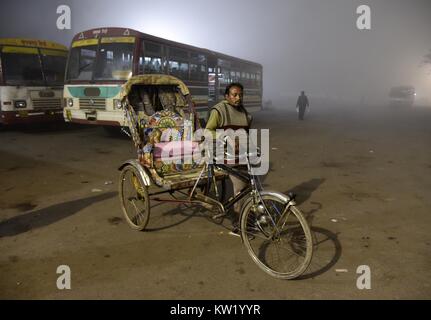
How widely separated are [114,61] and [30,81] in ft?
12.3

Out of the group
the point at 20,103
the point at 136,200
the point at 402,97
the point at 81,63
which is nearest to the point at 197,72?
the point at 81,63

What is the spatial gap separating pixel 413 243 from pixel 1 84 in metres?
12.4

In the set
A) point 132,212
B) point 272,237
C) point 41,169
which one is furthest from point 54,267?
point 41,169

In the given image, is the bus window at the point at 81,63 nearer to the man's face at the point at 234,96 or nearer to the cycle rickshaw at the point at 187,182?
the cycle rickshaw at the point at 187,182

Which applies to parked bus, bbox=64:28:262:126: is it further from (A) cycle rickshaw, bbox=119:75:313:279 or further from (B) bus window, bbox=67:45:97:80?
(A) cycle rickshaw, bbox=119:75:313:279

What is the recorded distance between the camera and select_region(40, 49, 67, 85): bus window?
1286 cm

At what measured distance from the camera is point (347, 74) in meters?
99.1

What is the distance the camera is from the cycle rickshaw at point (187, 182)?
3541 mm

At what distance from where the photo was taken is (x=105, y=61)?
35.2 feet

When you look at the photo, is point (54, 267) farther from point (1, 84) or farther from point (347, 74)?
point (347, 74)

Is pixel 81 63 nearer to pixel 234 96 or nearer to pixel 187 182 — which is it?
pixel 187 182

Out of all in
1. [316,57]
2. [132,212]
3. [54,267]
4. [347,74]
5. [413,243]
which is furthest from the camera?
[316,57]

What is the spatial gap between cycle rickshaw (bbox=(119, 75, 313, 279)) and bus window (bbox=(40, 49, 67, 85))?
9230mm

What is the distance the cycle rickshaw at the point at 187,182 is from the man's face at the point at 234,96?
70 centimetres
